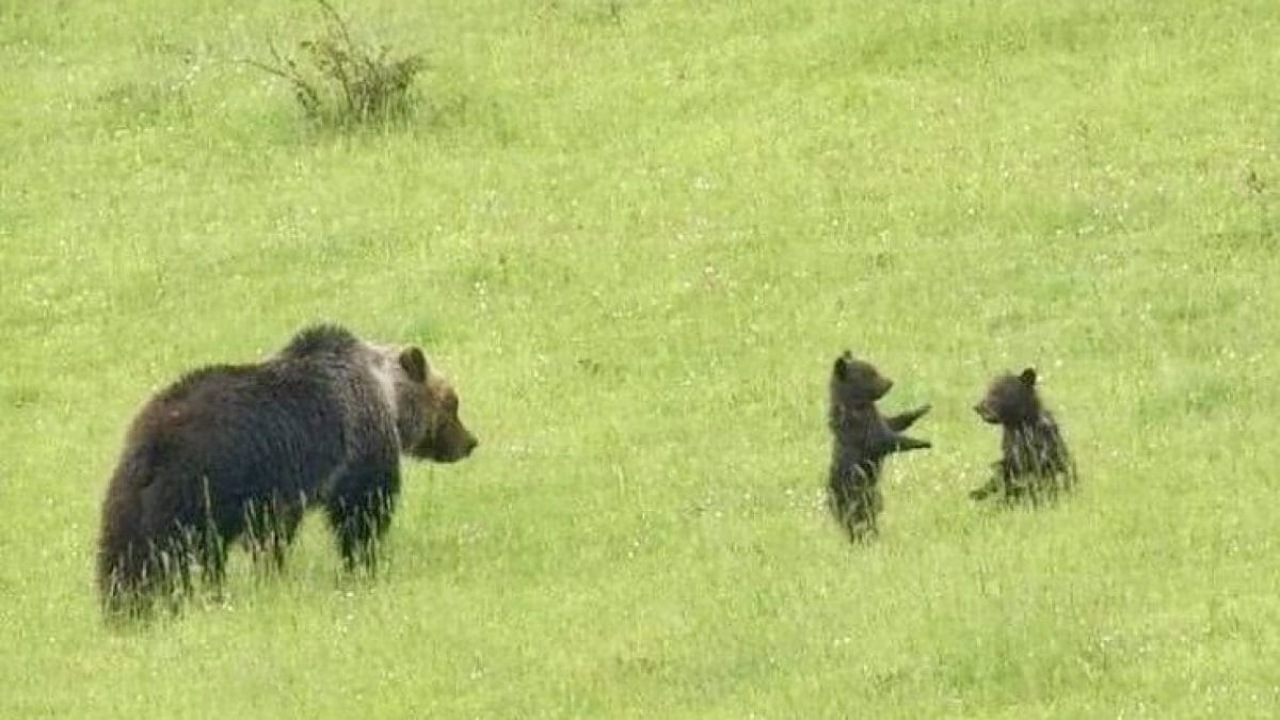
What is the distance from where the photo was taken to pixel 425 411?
75.0 ft

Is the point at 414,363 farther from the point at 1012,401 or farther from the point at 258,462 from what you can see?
the point at 1012,401

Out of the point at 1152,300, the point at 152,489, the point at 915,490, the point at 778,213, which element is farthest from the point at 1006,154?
the point at 152,489

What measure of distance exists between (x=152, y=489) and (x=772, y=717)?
5151 mm

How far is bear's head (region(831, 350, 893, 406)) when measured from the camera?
20016 millimetres

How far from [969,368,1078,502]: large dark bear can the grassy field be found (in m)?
0.36

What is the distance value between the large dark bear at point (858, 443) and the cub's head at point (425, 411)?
3.70 metres

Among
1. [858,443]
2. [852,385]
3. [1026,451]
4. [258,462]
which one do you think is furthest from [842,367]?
[258,462]

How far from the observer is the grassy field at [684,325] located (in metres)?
17.2

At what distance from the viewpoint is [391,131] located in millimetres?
32438

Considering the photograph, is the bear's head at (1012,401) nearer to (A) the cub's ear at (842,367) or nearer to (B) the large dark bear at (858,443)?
(B) the large dark bear at (858,443)

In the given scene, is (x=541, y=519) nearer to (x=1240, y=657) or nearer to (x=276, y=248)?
(x=1240, y=657)

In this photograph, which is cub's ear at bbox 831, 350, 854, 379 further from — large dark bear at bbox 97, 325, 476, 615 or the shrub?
the shrub

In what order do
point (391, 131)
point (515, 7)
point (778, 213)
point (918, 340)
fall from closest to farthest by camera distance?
point (918, 340) → point (778, 213) → point (391, 131) → point (515, 7)

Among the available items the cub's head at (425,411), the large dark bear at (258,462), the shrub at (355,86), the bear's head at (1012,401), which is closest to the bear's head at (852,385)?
the bear's head at (1012,401)
